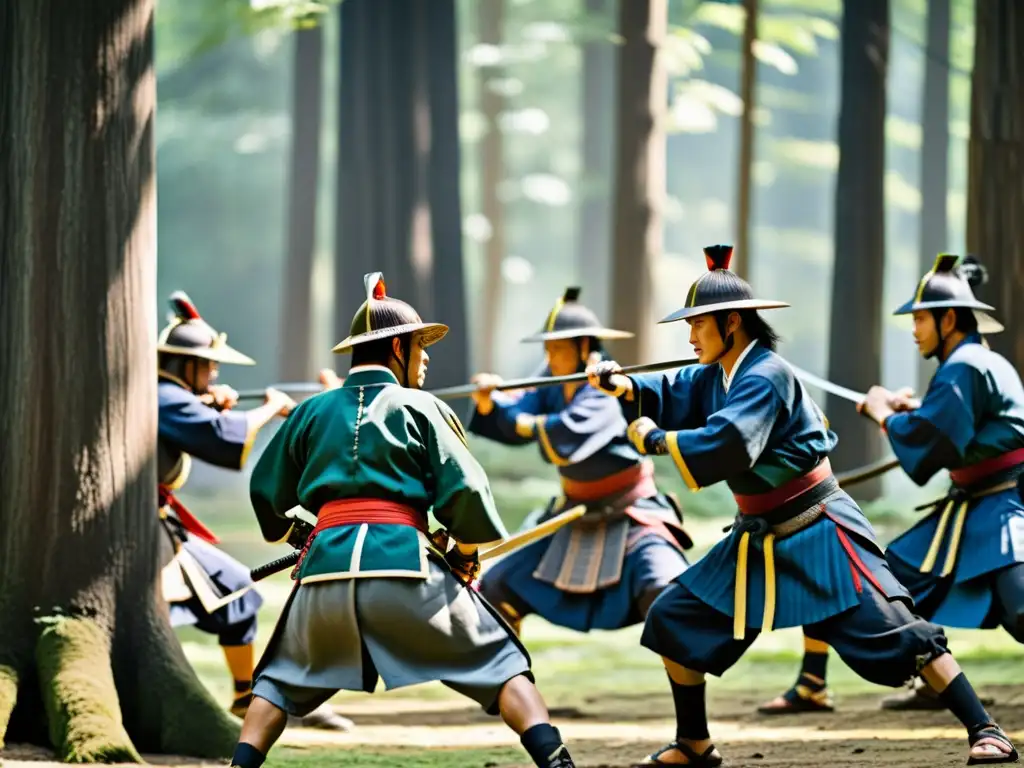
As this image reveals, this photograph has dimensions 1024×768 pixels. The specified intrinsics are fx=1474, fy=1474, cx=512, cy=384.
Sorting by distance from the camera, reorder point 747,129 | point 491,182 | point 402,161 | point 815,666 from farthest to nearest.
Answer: point 491,182, point 402,161, point 747,129, point 815,666

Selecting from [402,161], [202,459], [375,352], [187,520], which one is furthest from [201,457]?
[402,161]

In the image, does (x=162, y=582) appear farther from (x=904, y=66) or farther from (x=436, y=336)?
(x=904, y=66)

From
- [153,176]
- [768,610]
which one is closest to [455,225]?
[153,176]

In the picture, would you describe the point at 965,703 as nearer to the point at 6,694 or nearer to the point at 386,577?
the point at 386,577

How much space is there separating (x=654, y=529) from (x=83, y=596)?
295 centimetres

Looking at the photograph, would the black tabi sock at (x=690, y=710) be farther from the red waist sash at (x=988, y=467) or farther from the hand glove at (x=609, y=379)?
the red waist sash at (x=988, y=467)

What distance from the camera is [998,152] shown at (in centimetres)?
934

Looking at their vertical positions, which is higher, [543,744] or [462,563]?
[462,563]

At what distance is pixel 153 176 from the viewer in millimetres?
6191

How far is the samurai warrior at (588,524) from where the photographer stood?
24.5 feet

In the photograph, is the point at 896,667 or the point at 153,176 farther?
the point at 153,176

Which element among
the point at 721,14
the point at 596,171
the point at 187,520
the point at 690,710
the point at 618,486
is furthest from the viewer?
the point at 596,171

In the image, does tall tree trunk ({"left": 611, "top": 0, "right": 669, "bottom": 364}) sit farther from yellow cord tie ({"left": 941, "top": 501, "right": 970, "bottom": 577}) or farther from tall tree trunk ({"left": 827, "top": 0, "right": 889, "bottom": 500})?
yellow cord tie ({"left": 941, "top": 501, "right": 970, "bottom": 577})

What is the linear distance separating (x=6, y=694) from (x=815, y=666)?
399 centimetres
